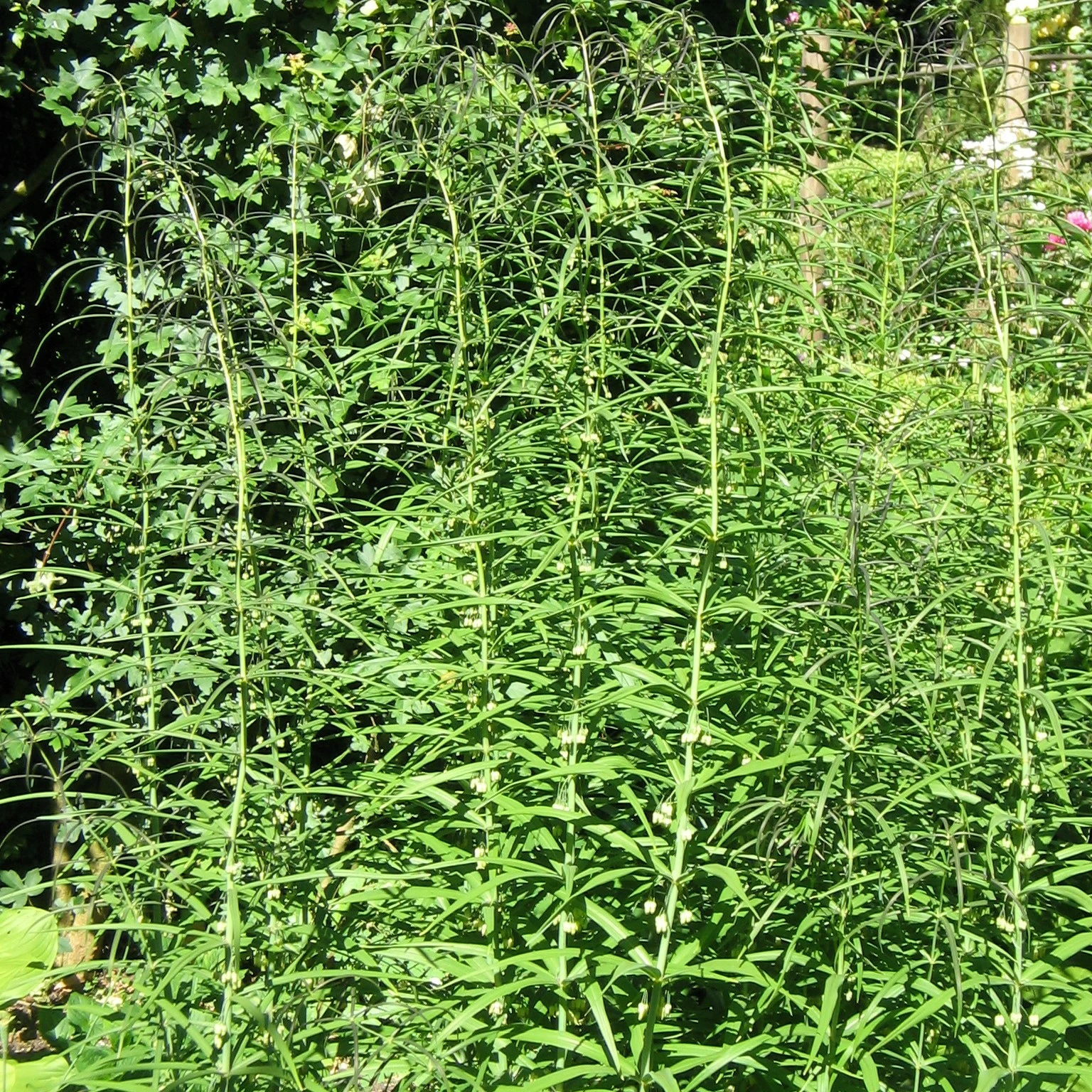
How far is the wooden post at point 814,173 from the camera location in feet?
7.54

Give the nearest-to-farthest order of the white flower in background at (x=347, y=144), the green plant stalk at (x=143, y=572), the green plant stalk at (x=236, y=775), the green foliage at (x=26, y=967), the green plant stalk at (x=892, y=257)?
the green plant stalk at (x=236, y=775) < the green foliage at (x=26, y=967) < the green plant stalk at (x=143, y=572) < the green plant stalk at (x=892, y=257) < the white flower in background at (x=347, y=144)

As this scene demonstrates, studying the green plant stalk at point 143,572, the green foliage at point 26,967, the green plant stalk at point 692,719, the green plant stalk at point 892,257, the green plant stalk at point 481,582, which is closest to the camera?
the green plant stalk at point 692,719

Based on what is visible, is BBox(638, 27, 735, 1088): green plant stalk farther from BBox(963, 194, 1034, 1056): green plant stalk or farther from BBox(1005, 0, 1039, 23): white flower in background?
BBox(1005, 0, 1039, 23): white flower in background

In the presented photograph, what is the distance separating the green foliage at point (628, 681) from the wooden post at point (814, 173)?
7 centimetres

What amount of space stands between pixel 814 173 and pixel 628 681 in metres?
1.04

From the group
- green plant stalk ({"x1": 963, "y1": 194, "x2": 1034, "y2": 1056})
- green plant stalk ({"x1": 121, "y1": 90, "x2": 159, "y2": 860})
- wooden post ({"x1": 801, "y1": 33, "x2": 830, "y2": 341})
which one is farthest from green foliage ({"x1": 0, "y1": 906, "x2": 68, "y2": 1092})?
wooden post ({"x1": 801, "y1": 33, "x2": 830, "y2": 341})

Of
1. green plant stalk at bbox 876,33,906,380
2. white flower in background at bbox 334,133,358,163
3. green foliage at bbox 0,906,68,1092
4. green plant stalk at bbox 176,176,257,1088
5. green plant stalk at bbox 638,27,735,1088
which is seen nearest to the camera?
green plant stalk at bbox 176,176,257,1088

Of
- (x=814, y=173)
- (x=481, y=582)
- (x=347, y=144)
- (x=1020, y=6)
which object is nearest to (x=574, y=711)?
(x=481, y=582)

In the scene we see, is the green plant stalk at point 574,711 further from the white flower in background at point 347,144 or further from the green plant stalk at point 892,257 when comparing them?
the white flower in background at point 347,144

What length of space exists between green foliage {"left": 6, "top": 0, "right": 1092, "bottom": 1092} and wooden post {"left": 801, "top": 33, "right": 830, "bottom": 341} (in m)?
0.07

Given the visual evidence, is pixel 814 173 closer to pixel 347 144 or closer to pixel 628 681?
pixel 628 681

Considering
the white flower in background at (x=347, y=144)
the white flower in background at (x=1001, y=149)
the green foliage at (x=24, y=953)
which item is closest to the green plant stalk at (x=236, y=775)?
the green foliage at (x=24, y=953)

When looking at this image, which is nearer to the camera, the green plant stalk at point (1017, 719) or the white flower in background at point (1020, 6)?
the green plant stalk at point (1017, 719)

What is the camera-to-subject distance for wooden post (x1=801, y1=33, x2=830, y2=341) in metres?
2.30
